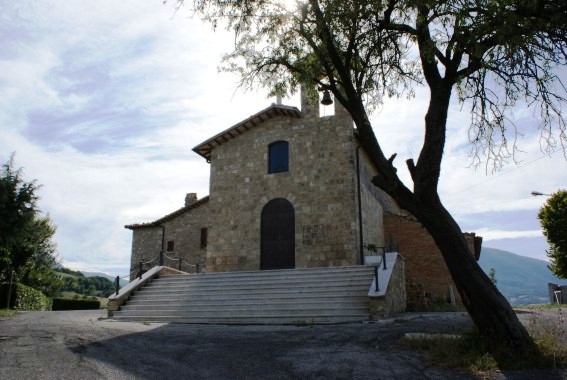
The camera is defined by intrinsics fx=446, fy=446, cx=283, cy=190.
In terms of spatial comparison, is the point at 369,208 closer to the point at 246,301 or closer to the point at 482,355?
the point at 246,301

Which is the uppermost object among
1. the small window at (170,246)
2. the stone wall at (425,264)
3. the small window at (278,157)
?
the small window at (278,157)

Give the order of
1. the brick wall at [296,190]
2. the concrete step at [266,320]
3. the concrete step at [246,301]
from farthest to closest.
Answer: the brick wall at [296,190], the concrete step at [246,301], the concrete step at [266,320]

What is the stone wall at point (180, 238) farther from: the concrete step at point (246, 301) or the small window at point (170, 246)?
the concrete step at point (246, 301)

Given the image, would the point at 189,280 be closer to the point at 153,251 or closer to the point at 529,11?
the point at 153,251

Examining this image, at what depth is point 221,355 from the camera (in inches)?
256

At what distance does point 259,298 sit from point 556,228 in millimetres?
18587

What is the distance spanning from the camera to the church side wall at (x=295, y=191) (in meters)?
17.4

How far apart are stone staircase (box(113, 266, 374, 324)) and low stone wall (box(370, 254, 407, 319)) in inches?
12.3

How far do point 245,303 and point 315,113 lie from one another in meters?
9.22

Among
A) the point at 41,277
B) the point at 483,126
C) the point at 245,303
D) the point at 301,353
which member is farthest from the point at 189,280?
the point at 41,277

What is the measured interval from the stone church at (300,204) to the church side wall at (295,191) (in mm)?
41

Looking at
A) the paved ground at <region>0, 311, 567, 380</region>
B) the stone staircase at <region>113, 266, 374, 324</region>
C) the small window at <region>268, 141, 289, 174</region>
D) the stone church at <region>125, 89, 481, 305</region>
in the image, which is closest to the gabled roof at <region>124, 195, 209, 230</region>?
the stone church at <region>125, 89, 481, 305</region>

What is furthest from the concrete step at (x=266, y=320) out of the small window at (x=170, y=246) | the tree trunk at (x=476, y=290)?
the small window at (x=170, y=246)

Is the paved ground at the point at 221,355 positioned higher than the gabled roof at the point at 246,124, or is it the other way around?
the gabled roof at the point at 246,124
